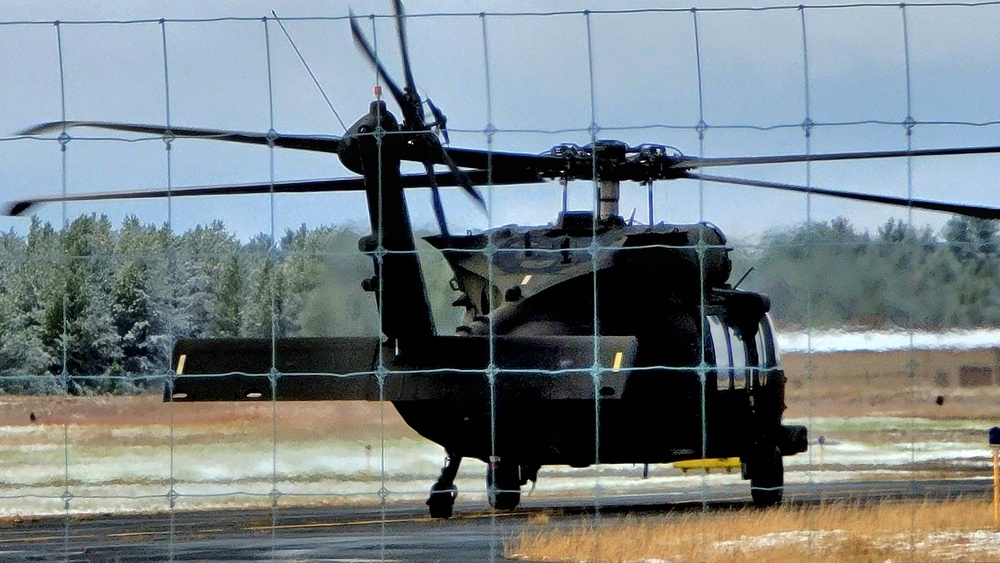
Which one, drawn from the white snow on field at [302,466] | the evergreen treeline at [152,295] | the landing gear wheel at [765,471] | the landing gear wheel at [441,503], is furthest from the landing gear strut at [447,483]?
the landing gear wheel at [765,471]

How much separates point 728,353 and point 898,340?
214 cm

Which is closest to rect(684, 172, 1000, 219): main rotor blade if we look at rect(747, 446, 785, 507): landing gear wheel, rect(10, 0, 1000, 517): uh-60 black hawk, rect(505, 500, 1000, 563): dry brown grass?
rect(10, 0, 1000, 517): uh-60 black hawk

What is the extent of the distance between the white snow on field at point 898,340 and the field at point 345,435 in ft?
0.35

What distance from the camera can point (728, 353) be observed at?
17.3 m

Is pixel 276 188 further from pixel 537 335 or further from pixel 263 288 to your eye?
pixel 537 335

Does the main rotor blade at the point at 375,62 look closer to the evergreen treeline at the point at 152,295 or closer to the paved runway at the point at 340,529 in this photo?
the evergreen treeline at the point at 152,295

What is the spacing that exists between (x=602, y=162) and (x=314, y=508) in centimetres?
818

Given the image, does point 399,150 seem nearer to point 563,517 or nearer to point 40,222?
point 40,222

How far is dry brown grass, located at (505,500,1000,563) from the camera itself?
40.4ft

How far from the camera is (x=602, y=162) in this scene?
1534cm

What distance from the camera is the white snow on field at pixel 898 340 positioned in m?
15.4

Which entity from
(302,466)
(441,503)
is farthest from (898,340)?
(302,466)

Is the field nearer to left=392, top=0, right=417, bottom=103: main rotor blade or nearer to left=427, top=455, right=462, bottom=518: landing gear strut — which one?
left=427, top=455, right=462, bottom=518: landing gear strut

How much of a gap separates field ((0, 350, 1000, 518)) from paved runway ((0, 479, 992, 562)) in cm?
48
